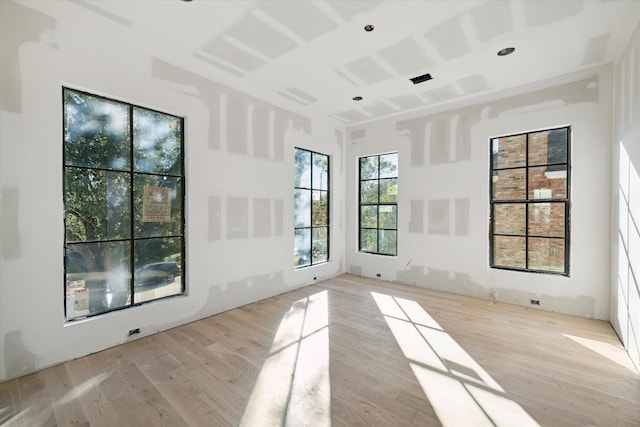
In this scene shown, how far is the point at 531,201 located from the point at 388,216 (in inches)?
86.2

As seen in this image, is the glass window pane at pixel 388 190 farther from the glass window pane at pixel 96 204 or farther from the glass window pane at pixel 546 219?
the glass window pane at pixel 96 204

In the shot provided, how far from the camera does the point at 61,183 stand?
2.39 m

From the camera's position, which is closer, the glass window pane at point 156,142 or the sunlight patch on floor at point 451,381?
the sunlight patch on floor at point 451,381

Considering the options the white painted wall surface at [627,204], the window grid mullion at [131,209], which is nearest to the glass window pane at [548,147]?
the white painted wall surface at [627,204]

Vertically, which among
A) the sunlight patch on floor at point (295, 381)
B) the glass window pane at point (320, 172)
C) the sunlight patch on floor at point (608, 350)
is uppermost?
the glass window pane at point (320, 172)

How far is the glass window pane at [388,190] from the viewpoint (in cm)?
511

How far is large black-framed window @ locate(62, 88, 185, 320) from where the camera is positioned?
2545 millimetres

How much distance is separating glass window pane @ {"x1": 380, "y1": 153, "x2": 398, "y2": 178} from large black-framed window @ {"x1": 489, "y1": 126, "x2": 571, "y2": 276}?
60.8 inches

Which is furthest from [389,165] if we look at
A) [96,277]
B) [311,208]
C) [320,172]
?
[96,277]

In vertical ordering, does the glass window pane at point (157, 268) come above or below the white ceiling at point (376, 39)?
below

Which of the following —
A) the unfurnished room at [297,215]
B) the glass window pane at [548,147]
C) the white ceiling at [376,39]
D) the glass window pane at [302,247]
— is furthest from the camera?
the glass window pane at [302,247]

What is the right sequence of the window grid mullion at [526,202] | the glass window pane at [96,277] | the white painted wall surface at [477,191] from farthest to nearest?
the window grid mullion at [526,202] → the white painted wall surface at [477,191] → the glass window pane at [96,277]

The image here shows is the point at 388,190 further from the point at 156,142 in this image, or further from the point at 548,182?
the point at 156,142

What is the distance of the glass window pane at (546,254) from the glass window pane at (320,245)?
326cm
